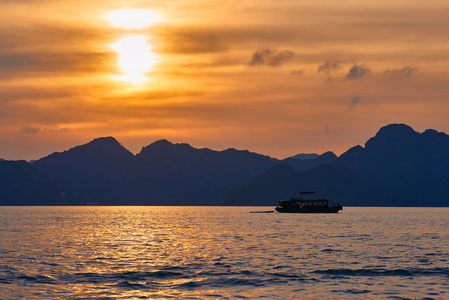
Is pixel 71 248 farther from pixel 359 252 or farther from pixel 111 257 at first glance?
pixel 359 252

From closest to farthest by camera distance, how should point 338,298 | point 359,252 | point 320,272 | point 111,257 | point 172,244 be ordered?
point 338,298
point 320,272
point 111,257
point 359,252
point 172,244

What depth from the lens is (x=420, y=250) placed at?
78.6m

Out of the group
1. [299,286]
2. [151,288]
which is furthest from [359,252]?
[151,288]

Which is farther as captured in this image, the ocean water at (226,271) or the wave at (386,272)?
the wave at (386,272)

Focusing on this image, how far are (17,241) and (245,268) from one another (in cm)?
5063

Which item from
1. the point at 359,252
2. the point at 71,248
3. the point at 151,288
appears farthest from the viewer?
the point at 71,248

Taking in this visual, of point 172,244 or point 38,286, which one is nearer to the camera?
point 38,286

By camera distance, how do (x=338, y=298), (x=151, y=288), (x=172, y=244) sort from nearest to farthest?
1. (x=338, y=298)
2. (x=151, y=288)
3. (x=172, y=244)

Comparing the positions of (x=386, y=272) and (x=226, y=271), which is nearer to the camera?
(x=386, y=272)

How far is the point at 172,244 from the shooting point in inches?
3580

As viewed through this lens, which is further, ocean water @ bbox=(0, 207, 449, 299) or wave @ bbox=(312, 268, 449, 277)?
wave @ bbox=(312, 268, 449, 277)

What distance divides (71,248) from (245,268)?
112 feet

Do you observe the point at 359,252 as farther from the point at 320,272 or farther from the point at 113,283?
the point at 113,283

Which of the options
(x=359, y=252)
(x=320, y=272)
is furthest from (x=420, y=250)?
(x=320, y=272)
